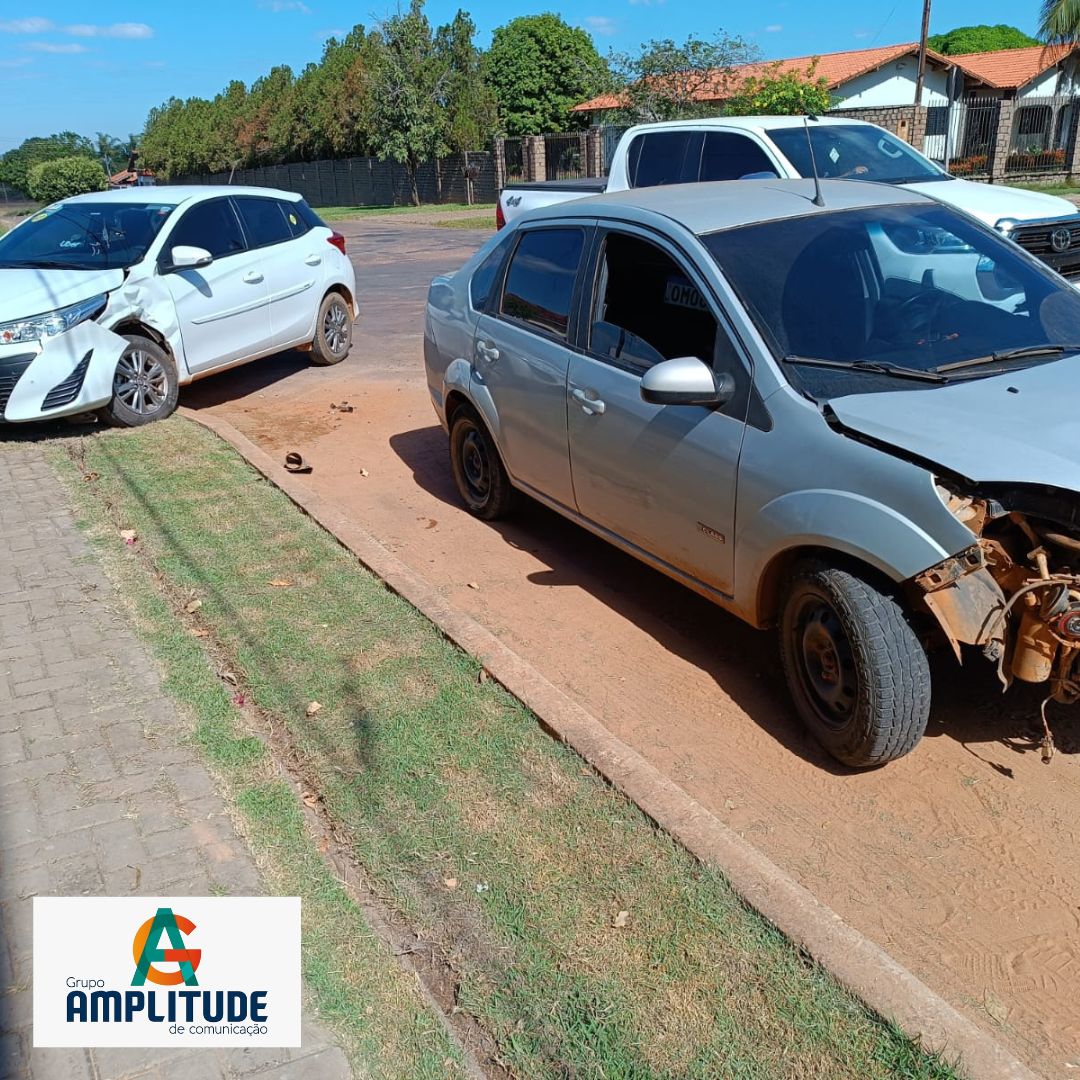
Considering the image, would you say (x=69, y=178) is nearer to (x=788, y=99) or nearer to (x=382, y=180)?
(x=382, y=180)

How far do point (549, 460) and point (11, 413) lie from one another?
16.4ft

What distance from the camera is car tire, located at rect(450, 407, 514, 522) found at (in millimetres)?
6133

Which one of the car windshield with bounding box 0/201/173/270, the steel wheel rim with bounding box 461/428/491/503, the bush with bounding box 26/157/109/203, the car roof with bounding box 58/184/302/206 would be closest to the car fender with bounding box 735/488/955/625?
the steel wheel rim with bounding box 461/428/491/503

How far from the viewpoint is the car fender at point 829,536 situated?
3309mm

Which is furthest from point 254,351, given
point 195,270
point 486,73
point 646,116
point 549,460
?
point 486,73

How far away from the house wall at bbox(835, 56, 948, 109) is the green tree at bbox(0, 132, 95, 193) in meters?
86.6

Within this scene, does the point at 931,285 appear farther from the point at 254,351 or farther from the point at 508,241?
the point at 254,351

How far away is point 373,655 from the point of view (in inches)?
185

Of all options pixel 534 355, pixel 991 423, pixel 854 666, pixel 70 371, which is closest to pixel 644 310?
pixel 534 355

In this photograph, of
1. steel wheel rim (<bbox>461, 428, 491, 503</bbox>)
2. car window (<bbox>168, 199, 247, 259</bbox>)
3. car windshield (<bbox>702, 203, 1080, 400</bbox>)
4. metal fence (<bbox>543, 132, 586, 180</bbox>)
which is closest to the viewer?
car windshield (<bbox>702, 203, 1080, 400</bbox>)

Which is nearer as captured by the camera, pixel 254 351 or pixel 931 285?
pixel 931 285

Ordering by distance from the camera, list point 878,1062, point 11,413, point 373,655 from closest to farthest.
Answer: point 878,1062 < point 373,655 < point 11,413

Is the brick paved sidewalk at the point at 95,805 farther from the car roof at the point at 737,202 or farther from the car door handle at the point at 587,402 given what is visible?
the car roof at the point at 737,202

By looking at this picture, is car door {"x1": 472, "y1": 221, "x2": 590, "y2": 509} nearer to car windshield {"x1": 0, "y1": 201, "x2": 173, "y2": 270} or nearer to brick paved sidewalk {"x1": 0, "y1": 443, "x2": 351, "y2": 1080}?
brick paved sidewalk {"x1": 0, "y1": 443, "x2": 351, "y2": 1080}
